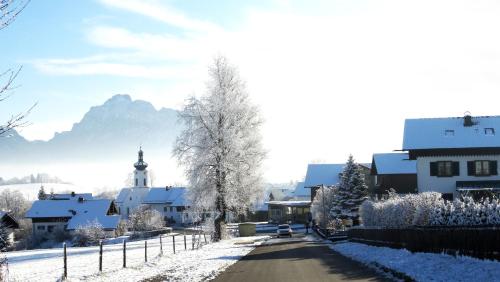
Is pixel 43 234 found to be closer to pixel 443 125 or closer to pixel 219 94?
pixel 219 94

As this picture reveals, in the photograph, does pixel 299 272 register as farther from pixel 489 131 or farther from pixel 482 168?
pixel 489 131

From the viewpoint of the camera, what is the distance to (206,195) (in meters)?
42.8

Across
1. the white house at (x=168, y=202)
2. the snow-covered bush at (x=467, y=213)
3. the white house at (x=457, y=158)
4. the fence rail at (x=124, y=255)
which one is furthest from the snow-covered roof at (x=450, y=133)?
the white house at (x=168, y=202)

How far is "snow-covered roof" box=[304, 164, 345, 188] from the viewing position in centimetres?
9638

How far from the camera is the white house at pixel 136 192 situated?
482 feet

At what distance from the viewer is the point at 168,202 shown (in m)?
138

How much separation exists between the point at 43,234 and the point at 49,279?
7016 cm

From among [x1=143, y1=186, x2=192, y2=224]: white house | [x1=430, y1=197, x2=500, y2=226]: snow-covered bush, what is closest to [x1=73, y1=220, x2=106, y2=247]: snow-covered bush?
[x1=430, y1=197, x2=500, y2=226]: snow-covered bush

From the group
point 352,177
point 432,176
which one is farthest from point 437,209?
point 352,177

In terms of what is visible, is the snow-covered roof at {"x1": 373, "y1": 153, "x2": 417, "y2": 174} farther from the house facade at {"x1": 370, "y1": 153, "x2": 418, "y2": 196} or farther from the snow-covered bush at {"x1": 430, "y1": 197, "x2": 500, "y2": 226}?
the snow-covered bush at {"x1": 430, "y1": 197, "x2": 500, "y2": 226}

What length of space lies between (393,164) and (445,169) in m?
17.3

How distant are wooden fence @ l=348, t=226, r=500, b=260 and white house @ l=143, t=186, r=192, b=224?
107 meters

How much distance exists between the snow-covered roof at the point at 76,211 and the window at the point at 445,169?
5430 centimetres

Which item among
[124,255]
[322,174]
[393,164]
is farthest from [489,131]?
[322,174]
